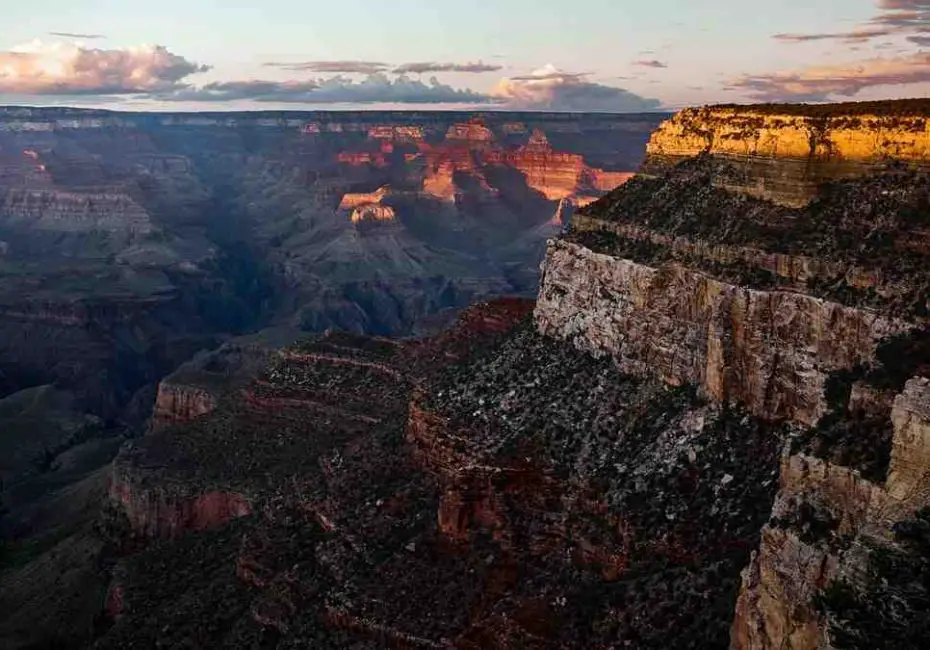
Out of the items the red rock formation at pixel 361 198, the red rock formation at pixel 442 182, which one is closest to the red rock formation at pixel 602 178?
the red rock formation at pixel 442 182

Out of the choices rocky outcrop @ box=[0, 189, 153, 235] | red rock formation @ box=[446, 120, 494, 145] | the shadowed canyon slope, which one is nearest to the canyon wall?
the shadowed canyon slope

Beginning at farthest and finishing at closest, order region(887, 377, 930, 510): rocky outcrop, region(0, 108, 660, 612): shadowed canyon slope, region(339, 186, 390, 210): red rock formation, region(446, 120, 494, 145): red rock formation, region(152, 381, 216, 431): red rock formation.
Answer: region(446, 120, 494, 145): red rock formation < region(339, 186, 390, 210): red rock formation < region(0, 108, 660, 612): shadowed canyon slope < region(152, 381, 216, 431): red rock formation < region(887, 377, 930, 510): rocky outcrop

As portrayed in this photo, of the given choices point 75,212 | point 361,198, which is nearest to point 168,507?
point 361,198

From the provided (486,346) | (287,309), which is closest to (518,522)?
(486,346)

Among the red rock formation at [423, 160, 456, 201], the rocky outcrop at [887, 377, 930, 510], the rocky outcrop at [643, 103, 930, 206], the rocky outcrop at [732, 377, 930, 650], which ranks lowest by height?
the red rock formation at [423, 160, 456, 201]

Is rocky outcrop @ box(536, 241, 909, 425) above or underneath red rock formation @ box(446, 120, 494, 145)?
above

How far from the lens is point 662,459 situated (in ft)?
92.9

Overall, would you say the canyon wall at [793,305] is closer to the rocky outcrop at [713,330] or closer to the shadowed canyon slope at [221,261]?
the rocky outcrop at [713,330]

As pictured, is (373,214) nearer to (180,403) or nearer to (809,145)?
(180,403)

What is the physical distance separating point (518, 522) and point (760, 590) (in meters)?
12.4

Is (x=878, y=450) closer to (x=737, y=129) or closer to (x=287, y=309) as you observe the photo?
(x=737, y=129)

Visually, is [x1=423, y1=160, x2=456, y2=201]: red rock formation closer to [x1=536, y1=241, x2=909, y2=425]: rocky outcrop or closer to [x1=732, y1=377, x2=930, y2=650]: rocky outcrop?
[x1=536, y1=241, x2=909, y2=425]: rocky outcrop

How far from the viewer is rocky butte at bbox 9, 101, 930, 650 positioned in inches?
737

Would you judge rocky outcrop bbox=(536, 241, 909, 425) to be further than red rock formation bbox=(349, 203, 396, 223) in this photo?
No
